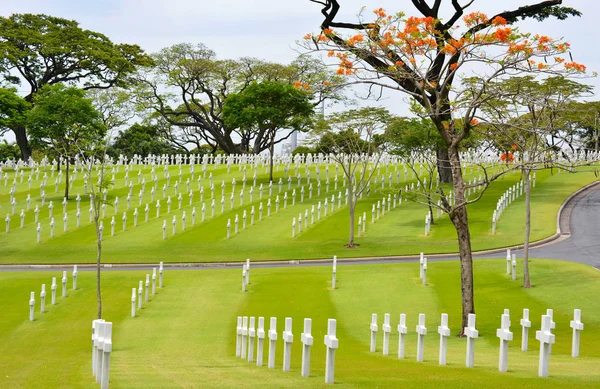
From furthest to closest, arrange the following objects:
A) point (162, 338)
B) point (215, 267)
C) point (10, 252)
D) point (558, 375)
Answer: point (10, 252) → point (215, 267) → point (162, 338) → point (558, 375)

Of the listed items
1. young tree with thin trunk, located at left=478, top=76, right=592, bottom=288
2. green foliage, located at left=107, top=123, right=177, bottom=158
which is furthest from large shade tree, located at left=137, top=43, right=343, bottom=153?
young tree with thin trunk, located at left=478, top=76, right=592, bottom=288

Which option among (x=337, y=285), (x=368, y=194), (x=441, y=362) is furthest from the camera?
(x=368, y=194)

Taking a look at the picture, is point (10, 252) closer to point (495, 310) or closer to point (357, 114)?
point (357, 114)

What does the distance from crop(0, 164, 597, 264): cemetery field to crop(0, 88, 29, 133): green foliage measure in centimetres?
647

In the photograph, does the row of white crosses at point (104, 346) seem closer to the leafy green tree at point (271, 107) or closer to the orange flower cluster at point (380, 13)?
the orange flower cluster at point (380, 13)

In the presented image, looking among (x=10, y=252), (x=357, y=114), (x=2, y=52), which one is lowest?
(x=10, y=252)

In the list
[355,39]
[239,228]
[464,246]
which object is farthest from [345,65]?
[239,228]

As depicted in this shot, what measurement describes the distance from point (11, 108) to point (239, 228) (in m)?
31.3

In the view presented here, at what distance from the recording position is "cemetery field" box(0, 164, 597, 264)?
43.5 m

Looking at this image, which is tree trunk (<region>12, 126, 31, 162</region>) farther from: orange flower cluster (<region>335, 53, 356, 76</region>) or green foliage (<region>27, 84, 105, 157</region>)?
orange flower cluster (<region>335, 53, 356, 76</region>)

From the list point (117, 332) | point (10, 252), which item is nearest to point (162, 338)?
point (117, 332)

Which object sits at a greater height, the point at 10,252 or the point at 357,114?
the point at 357,114

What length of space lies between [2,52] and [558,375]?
3127 inches

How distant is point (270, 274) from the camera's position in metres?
35.0
